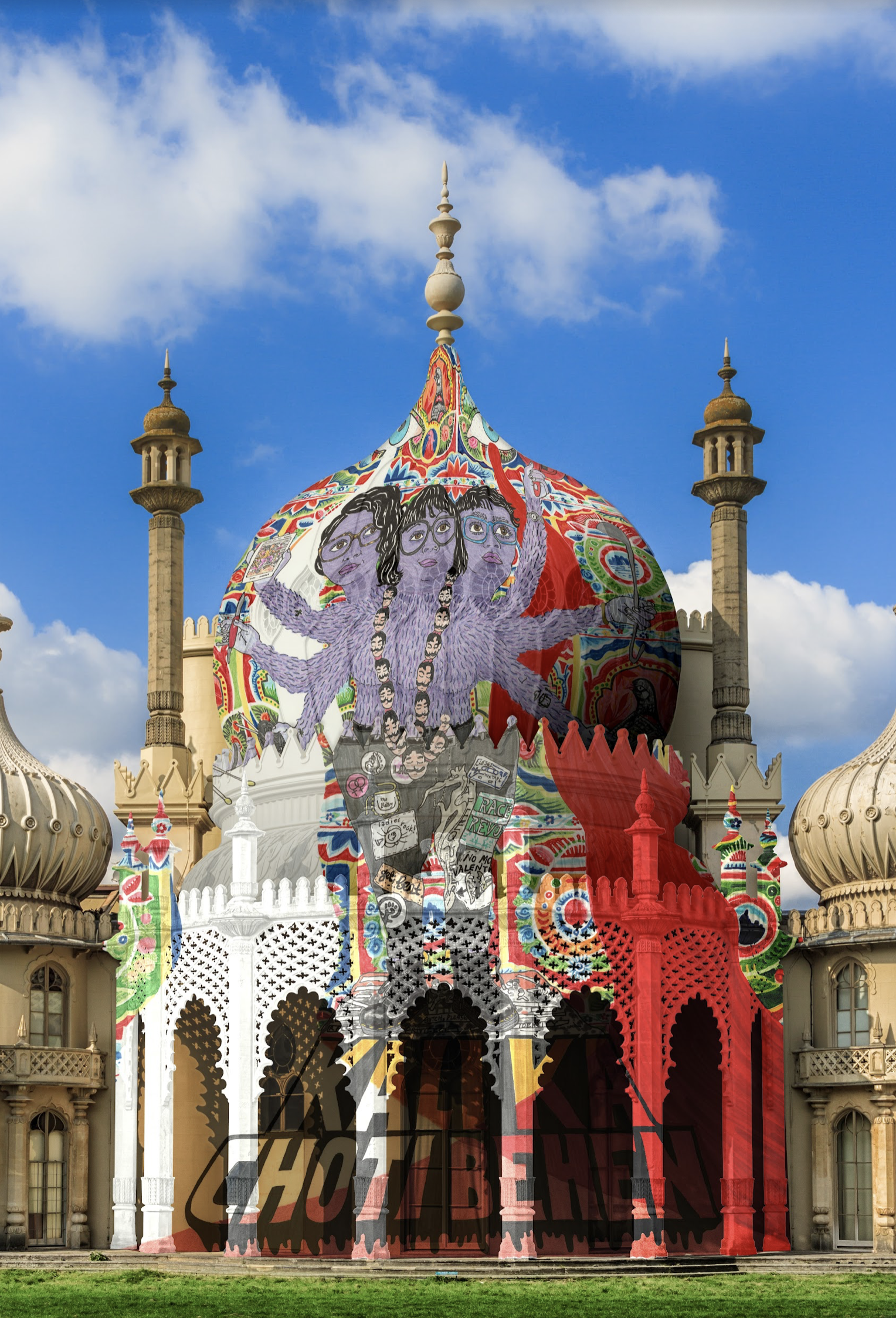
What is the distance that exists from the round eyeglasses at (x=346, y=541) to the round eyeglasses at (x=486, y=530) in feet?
4.35

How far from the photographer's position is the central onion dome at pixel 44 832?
107 feet

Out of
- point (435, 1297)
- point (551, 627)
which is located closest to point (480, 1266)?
point (435, 1297)

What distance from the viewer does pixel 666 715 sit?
32.7 meters

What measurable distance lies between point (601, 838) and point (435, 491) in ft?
18.6

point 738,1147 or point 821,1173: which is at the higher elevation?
point 738,1147

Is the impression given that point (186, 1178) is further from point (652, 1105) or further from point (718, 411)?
point (718, 411)

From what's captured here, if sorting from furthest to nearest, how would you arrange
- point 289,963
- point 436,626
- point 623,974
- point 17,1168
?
point 17,1168 < point 436,626 < point 289,963 < point 623,974

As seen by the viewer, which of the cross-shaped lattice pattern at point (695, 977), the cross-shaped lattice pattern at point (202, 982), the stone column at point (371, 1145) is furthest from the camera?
the cross-shaped lattice pattern at point (202, 982)

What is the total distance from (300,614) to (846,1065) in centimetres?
1016

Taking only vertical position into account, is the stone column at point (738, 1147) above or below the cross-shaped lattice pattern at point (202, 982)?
below

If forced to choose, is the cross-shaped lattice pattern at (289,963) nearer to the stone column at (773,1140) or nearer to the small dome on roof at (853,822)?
the stone column at (773,1140)

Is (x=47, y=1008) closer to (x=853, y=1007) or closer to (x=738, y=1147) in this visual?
(x=738, y=1147)

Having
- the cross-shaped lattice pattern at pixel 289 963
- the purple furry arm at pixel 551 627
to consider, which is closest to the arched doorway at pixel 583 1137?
the cross-shaped lattice pattern at pixel 289 963

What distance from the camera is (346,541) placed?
104 ft
